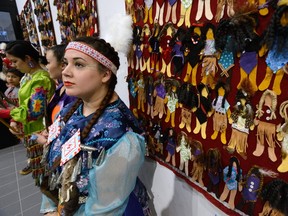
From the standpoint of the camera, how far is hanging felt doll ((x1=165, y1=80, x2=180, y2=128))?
0.83 m

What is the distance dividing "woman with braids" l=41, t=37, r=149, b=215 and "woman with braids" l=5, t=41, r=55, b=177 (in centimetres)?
81

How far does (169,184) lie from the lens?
105 centimetres

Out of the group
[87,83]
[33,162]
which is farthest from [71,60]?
[33,162]

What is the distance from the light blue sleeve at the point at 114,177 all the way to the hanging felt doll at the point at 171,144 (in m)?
0.24

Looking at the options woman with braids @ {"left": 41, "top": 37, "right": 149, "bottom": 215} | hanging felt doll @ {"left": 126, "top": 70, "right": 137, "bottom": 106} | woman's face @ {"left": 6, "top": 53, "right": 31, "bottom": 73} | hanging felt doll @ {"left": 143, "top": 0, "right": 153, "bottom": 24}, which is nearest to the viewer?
woman with braids @ {"left": 41, "top": 37, "right": 149, "bottom": 215}

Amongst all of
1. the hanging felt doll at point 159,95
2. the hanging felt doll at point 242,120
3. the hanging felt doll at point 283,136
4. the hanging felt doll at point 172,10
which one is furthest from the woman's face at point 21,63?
the hanging felt doll at point 283,136

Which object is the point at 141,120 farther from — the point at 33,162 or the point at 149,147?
the point at 33,162

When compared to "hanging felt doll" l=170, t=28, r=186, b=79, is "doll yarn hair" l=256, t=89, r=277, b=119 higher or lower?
lower

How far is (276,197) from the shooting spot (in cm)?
55

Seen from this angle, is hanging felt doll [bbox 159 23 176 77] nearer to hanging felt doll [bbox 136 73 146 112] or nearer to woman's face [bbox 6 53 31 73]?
hanging felt doll [bbox 136 73 146 112]

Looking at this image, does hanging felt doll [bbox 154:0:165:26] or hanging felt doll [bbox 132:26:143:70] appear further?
hanging felt doll [bbox 132:26:143:70]

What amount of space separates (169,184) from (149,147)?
21 centimetres

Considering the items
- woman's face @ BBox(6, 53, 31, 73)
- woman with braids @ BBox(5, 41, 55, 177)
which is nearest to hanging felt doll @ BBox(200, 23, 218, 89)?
woman with braids @ BBox(5, 41, 55, 177)

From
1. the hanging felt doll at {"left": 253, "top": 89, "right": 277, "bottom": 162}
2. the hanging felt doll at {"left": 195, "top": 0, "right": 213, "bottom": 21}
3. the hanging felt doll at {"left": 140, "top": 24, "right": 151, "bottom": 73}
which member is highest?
the hanging felt doll at {"left": 195, "top": 0, "right": 213, "bottom": 21}
